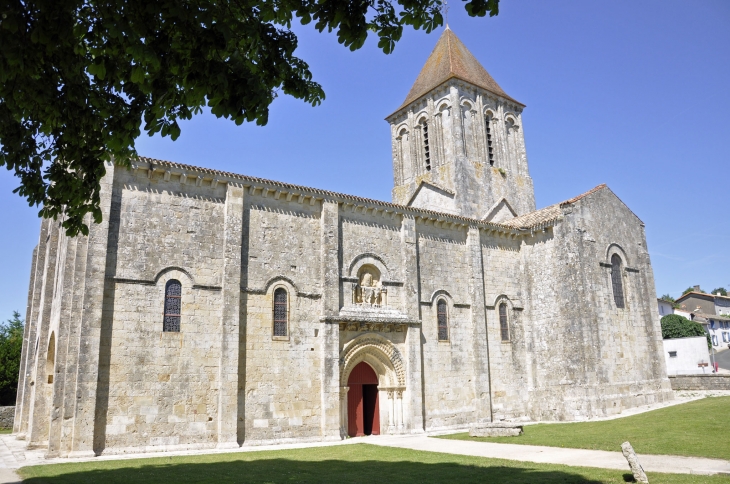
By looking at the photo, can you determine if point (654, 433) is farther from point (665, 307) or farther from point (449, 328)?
point (665, 307)

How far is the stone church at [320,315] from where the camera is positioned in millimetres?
14773

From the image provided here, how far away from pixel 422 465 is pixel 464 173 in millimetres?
18831

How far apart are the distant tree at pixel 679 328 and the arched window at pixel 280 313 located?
4413 centimetres

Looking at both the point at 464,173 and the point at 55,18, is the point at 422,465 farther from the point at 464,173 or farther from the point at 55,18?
the point at 464,173

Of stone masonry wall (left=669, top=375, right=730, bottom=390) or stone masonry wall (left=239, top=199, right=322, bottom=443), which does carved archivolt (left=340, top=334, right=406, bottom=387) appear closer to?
stone masonry wall (left=239, top=199, right=322, bottom=443)

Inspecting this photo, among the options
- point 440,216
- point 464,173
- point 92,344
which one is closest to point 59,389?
point 92,344

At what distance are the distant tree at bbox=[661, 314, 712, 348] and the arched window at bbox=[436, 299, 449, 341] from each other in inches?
1475

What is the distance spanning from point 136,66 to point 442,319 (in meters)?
17.5

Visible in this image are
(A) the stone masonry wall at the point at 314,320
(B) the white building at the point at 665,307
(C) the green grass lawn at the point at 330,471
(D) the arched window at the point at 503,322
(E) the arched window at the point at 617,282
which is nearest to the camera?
(C) the green grass lawn at the point at 330,471

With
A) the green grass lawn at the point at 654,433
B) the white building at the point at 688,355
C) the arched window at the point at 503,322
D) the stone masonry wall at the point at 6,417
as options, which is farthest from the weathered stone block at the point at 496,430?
the white building at the point at 688,355

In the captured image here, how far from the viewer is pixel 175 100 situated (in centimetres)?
620

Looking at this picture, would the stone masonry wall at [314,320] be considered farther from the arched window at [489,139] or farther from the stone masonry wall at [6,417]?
the stone masonry wall at [6,417]

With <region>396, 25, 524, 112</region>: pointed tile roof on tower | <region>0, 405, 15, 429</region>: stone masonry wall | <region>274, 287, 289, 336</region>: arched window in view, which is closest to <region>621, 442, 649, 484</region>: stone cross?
<region>274, 287, 289, 336</region>: arched window

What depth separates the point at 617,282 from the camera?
956 inches
